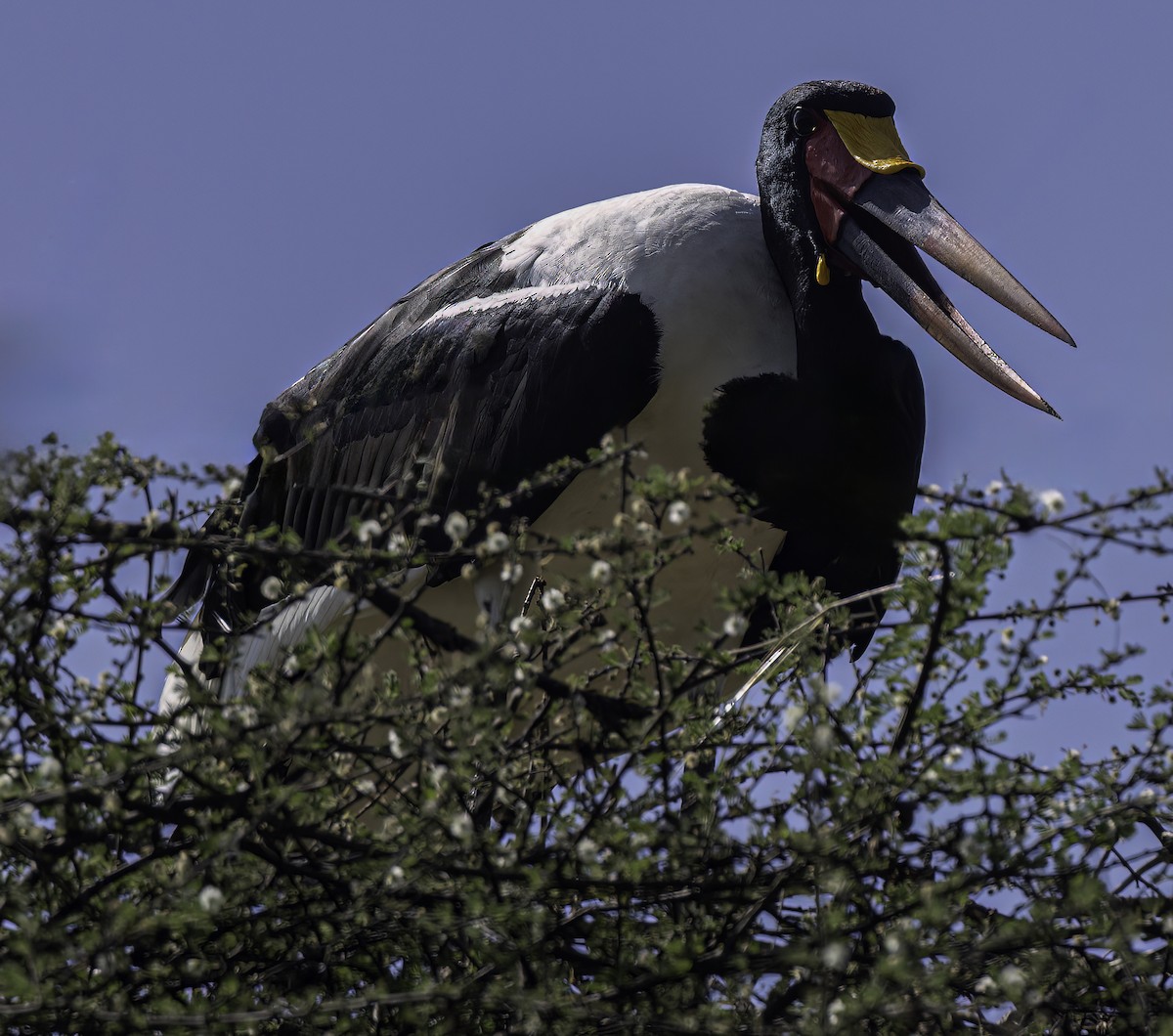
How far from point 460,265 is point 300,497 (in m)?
0.74

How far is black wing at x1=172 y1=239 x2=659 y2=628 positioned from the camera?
4.30m

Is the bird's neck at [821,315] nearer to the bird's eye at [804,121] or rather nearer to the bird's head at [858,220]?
the bird's head at [858,220]

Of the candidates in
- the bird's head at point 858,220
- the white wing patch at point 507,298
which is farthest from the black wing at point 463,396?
the bird's head at point 858,220

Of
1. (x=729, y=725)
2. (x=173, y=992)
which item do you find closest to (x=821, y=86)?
(x=729, y=725)

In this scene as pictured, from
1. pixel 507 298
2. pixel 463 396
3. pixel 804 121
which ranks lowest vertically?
pixel 463 396

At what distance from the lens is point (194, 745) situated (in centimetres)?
242

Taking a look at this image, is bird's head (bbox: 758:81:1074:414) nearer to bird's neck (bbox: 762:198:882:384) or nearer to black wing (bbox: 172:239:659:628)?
bird's neck (bbox: 762:198:882:384)

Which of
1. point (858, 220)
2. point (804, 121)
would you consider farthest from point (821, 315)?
point (804, 121)

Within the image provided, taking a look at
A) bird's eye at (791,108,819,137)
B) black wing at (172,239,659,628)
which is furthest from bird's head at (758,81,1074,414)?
black wing at (172,239,659,628)

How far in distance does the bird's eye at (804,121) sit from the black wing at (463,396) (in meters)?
0.81

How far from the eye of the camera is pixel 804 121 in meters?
4.85

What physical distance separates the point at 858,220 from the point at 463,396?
3.50 ft

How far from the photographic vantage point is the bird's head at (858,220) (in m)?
4.40

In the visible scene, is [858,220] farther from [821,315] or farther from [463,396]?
[463,396]
